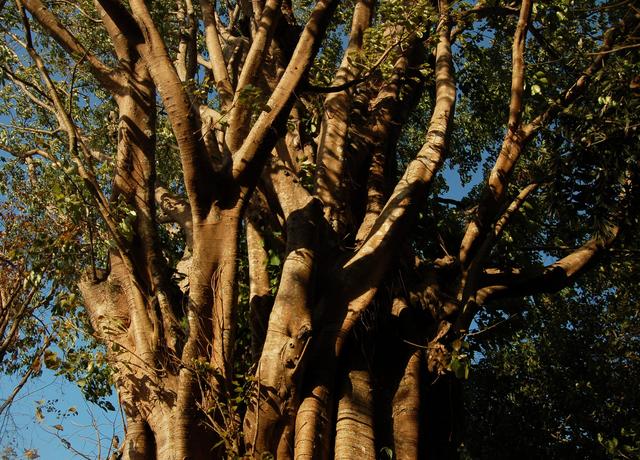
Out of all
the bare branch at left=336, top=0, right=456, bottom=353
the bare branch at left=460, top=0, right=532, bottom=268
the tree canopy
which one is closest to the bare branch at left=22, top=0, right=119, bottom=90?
the tree canopy

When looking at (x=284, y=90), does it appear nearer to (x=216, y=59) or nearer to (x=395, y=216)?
(x=395, y=216)

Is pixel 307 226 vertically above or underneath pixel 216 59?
underneath

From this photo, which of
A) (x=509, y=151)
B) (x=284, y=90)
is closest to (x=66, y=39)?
(x=284, y=90)

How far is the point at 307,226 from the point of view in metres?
6.77

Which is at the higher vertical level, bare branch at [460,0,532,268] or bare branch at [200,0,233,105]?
Result: bare branch at [200,0,233,105]

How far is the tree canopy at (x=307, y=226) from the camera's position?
5.96 meters

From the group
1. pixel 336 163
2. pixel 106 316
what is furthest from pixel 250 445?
pixel 336 163

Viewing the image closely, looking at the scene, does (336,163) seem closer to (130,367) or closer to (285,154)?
(285,154)

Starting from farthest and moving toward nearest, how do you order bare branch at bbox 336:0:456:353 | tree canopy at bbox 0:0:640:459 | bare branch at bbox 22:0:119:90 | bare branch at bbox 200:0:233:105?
1. bare branch at bbox 200:0:233:105
2. bare branch at bbox 22:0:119:90
3. bare branch at bbox 336:0:456:353
4. tree canopy at bbox 0:0:640:459

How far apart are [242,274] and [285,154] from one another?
1.84 meters

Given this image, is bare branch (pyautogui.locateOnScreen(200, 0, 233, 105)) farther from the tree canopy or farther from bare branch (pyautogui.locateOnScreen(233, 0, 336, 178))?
bare branch (pyautogui.locateOnScreen(233, 0, 336, 178))

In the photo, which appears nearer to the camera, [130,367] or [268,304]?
[130,367]

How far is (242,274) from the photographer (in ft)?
29.5

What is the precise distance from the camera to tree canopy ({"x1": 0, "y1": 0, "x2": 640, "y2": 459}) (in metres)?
5.96
